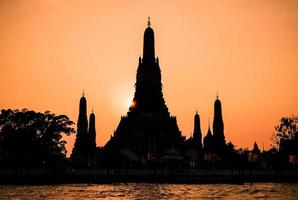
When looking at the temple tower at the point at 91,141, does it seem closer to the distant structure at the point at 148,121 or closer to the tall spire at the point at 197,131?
the distant structure at the point at 148,121

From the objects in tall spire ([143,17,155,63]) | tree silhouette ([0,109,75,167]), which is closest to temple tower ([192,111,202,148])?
tall spire ([143,17,155,63])

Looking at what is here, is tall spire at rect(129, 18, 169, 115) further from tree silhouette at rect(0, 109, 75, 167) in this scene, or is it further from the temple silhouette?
tree silhouette at rect(0, 109, 75, 167)

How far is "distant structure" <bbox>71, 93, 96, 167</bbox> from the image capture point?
106062 millimetres

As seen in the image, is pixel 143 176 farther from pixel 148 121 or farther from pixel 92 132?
pixel 148 121

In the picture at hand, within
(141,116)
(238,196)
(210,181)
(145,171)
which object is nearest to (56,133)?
(145,171)

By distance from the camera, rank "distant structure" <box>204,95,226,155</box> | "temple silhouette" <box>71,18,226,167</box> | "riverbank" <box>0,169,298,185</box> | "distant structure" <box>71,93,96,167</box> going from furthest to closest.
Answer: "distant structure" <box>204,95,226,155</box> → "temple silhouette" <box>71,18,226,167</box> → "distant structure" <box>71,93,96,167</box> → "riverbank" <box>0,169,298,185</box>

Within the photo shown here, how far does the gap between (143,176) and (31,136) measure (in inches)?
641

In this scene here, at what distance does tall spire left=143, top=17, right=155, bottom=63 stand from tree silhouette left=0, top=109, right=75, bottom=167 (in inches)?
1572

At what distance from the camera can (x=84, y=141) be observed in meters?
108

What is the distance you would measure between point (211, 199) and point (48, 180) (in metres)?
27.2

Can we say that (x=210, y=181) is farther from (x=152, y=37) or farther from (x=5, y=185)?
(x=152, y=37)

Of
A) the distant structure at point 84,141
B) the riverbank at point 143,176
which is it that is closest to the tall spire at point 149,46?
the distant structure at point 84,141

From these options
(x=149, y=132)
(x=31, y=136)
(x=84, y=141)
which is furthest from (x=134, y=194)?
(x=149, y=132)

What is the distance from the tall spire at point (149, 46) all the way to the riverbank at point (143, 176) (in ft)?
110
